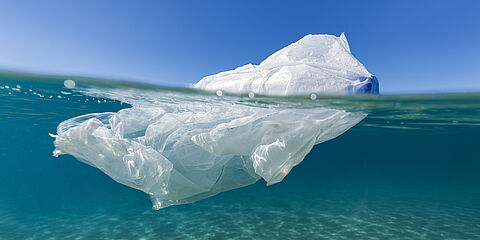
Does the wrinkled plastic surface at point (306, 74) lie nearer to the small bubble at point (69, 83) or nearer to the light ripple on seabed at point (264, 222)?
the small bubble at point (69, 83)

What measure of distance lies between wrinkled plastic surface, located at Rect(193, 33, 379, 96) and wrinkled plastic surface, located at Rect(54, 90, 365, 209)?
0.85 m

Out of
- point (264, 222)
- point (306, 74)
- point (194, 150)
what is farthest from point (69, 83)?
point (264, 222)

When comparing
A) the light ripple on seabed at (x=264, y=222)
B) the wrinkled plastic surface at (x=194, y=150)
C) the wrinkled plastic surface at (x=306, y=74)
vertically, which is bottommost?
the light ripple on seabed at (x=264, y=222)

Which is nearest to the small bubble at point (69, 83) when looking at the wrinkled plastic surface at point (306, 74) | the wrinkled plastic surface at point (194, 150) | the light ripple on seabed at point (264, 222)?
the wrinkled plastic surface at point (194, 150)

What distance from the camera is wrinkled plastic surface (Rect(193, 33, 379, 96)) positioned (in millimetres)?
6297

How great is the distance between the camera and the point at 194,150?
5.72m

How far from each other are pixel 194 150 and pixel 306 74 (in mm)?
3488

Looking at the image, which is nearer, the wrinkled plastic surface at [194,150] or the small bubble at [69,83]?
the wrinkled plastic surface at [194,150]

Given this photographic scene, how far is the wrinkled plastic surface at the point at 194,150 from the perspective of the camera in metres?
5.18

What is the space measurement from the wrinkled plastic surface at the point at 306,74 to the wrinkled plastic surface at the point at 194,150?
2.78ft

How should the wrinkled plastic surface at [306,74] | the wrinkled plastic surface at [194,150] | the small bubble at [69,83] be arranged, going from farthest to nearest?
the small bubble at [69,83], the wrinkled plastic surface at [306,74], the wrinkled plastic surface at [194,150]

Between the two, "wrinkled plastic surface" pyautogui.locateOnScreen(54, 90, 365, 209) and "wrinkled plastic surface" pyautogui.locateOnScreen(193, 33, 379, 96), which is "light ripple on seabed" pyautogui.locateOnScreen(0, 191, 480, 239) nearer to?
"wrinkled plastic surface" pyautogui.locateOnScreen(54, 90, 365, 209)

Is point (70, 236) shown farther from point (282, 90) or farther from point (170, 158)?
point (282, 90)

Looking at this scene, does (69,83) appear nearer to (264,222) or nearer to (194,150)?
(194,150)
